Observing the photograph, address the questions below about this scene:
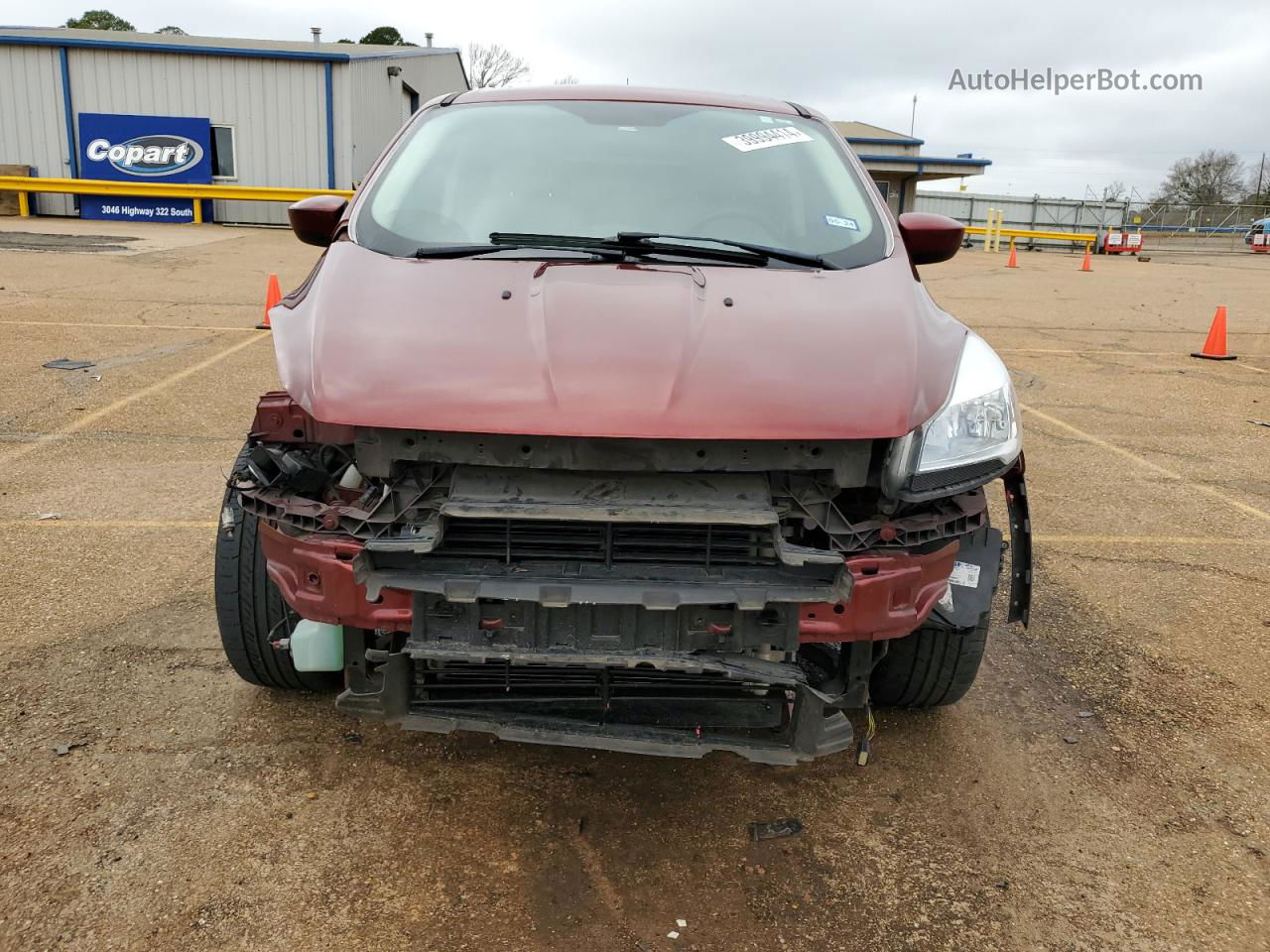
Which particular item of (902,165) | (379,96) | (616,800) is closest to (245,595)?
(616,800)

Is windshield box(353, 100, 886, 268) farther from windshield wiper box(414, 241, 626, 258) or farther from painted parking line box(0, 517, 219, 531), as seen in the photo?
painted parking line box(0, 517, 219, 531)

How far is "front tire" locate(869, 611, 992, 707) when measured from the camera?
2910 mm

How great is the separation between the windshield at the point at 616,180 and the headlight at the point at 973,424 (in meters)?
0.57

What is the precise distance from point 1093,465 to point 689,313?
4623 millimetres

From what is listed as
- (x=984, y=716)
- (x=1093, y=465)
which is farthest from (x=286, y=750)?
(x=1093, y=465)

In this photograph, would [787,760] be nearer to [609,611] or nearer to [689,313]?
[609,611]

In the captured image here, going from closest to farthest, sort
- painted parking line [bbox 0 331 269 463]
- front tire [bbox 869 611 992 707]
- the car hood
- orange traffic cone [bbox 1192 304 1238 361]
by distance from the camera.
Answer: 1. the car hood
2. front tire [bbox 869 611 992 707]
3. painted parking line [bbox 0 331 269 463]
4. orange traffic cone [bbox 1192 304 1238 361]

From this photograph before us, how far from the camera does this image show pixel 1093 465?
6.16m

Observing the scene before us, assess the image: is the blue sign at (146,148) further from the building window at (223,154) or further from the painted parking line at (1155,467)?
the painted parking line at (1155,467)

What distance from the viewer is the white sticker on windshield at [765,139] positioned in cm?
344

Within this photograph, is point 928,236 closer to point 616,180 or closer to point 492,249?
point 616,180

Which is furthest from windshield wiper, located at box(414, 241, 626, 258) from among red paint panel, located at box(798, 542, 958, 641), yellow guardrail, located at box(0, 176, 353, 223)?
yellow guardrail, located at box(0, 176, 353, 223)

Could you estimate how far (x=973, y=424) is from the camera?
7.89 feet

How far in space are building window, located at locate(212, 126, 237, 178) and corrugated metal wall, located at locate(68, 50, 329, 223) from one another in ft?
0.57
